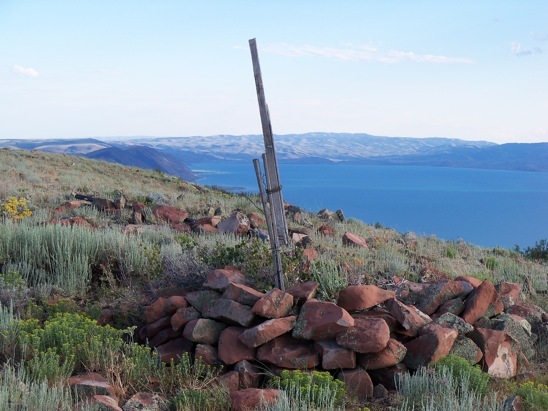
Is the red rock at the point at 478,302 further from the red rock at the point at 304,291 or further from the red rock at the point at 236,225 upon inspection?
the red rock at the point at 236,225

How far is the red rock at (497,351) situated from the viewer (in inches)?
212

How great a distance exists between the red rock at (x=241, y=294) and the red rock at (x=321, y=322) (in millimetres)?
502

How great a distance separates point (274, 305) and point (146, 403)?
61.0 inches

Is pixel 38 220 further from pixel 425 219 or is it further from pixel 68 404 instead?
pixel 425 219

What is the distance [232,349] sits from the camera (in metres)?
5.18

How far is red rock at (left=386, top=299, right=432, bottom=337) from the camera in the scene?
5457mm

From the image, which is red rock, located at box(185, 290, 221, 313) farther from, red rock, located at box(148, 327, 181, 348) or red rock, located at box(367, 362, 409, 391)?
red rock, located at box(367, 362, 409, 391)

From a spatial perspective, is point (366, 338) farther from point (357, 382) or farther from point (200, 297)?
point (200, 297)

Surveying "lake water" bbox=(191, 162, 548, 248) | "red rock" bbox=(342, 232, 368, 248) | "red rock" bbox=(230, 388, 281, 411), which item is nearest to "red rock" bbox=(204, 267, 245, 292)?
"red rock" bbox=(230, 388, 281, 411)

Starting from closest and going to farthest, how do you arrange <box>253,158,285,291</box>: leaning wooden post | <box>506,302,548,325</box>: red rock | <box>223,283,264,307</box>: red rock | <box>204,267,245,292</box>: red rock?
<box>223,283,264,307</box>: red rock, <box>204,267,245,292</box>: red rock, <box>253,158,285,291</box>: leaning wooden post, <box>506,302,548,325</box>: red rock

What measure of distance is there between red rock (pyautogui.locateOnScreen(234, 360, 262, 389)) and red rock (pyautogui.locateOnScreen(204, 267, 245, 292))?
1.08m

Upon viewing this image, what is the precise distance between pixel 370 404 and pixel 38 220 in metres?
7.37

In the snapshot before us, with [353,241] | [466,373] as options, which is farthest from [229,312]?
[353,241]

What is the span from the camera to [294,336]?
17.0 feet
